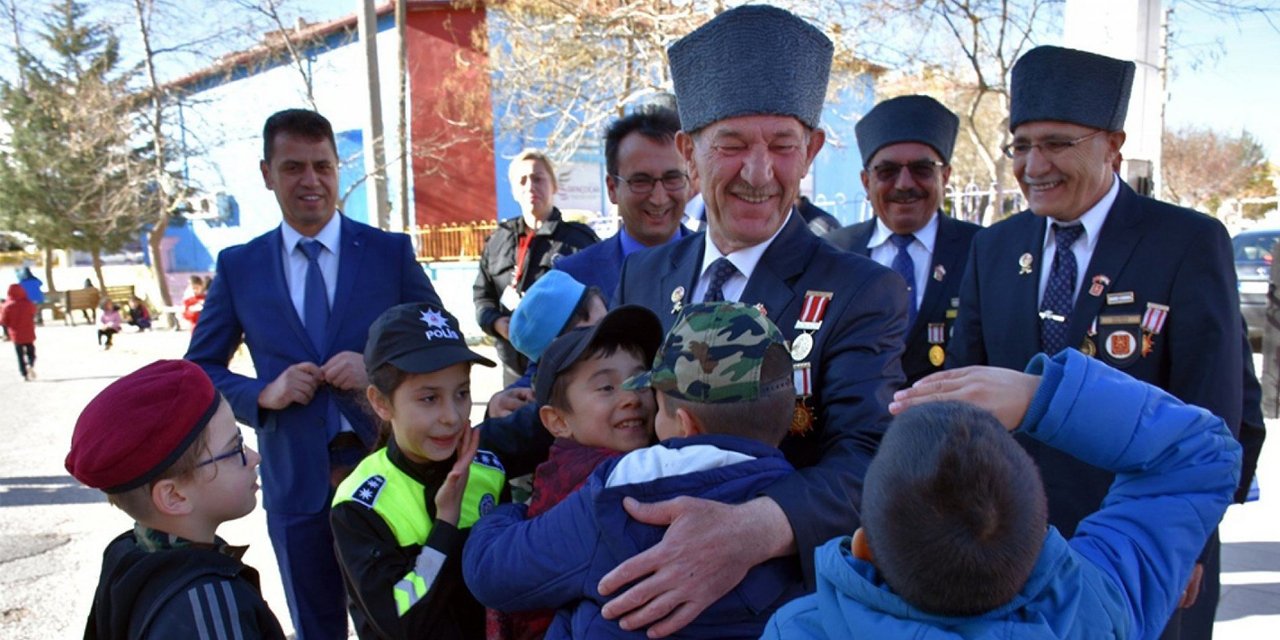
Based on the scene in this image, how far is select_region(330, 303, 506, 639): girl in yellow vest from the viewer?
1.91m

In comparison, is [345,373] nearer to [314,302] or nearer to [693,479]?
[314,302]

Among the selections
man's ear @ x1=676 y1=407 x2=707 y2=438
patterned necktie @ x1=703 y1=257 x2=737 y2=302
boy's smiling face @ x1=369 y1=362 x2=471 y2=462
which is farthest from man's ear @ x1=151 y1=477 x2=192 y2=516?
patterned necktie @ x1=703 y1=257 x2=737 y2=302

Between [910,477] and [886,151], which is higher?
[886,151]

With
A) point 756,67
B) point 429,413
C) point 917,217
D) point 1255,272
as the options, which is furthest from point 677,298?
point 1255,272

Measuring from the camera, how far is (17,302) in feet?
42.4

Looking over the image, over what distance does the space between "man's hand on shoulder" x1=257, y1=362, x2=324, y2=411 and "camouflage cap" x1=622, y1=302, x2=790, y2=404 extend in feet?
5.55

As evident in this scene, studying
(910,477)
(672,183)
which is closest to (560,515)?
(910,477)

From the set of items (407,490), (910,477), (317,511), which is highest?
(910,477)

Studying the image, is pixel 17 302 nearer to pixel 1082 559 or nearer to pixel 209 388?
pixel 209 388

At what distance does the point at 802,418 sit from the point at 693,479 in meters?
0.42

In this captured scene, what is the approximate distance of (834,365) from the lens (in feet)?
5.59

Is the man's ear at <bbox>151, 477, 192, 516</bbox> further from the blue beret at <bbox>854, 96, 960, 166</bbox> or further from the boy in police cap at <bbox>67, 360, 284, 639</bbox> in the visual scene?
the blue beret at <bbox>854, 96, 960, 166</bbox>

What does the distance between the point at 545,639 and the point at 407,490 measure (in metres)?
0.64

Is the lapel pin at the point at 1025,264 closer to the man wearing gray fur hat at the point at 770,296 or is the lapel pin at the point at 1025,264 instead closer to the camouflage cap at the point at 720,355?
the man wearing gray fur hat at the point at 770,296
